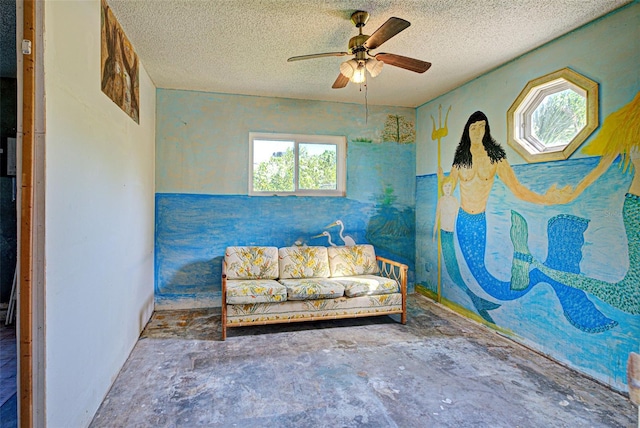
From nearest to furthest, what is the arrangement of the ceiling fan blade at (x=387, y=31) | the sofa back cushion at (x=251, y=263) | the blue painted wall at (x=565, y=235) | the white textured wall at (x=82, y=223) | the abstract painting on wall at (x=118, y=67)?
the white textured wall at (x=82, y=223)
the ceiling fan blade at (x=387, y=31)
the abstract painting on wall at (x=118, y=67)
the blue painted wall at (x=565, y=235)
the sofa back cushion at (x=251, y=263)

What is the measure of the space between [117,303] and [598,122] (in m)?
3.80

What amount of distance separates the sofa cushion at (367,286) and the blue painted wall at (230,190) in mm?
1000

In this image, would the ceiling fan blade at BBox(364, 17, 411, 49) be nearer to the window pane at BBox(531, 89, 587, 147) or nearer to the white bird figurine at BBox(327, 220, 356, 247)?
the window pane at BBox(531, 89, 587, 147)

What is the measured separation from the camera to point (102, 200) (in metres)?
2.25

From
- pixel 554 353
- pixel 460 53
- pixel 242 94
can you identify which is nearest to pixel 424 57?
pixel 460 53

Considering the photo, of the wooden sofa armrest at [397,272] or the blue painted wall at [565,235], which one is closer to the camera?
the blue painted wall at [565,235]

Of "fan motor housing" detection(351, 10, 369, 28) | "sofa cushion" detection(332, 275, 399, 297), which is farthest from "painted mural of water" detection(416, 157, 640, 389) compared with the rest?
"fan motor housing" detection(351, 10, 369, 28)

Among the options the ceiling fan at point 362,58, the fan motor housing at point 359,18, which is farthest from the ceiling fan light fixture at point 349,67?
the fan motor housing at point 359,18

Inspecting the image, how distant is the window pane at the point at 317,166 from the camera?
15.3 ft

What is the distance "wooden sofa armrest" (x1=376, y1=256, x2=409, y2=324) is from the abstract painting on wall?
3.04 metres

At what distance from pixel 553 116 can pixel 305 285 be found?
2766mm

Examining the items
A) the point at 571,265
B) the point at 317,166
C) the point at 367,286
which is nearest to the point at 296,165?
the point at 317,166

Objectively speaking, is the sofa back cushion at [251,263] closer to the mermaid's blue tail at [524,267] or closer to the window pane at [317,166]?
the window pane at [317,166]

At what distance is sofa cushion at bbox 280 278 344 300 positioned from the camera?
3.50m
